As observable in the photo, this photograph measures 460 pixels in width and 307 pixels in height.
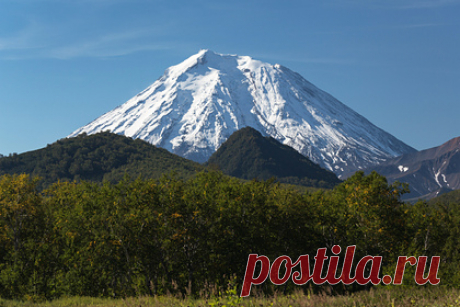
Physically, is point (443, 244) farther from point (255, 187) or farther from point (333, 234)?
point (255, 187)

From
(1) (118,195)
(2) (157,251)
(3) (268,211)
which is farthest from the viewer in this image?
(3) (268,211)

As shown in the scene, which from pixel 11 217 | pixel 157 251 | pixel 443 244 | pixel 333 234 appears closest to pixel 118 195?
pixel 157 251

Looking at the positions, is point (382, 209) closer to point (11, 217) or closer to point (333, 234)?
point (333, 234)

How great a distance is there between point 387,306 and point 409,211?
5319 cm

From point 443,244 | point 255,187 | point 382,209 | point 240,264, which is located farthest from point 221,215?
point 443,244

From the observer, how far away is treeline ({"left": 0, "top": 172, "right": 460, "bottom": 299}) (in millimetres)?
43281

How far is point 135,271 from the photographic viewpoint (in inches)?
1804

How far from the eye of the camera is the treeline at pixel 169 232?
43.3m

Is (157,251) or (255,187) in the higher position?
(255,187)

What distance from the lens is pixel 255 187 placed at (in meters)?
55.5

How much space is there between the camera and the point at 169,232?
44812mm

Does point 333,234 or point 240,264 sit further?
point 333,234

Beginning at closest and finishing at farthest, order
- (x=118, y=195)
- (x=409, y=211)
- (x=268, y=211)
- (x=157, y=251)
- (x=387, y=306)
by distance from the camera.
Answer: (x=387, y=306) < (x=157, y=251) < (x=118, y=195) < (x=268, y=211) < (x=409, y=211)

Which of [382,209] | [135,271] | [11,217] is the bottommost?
[135,271]
